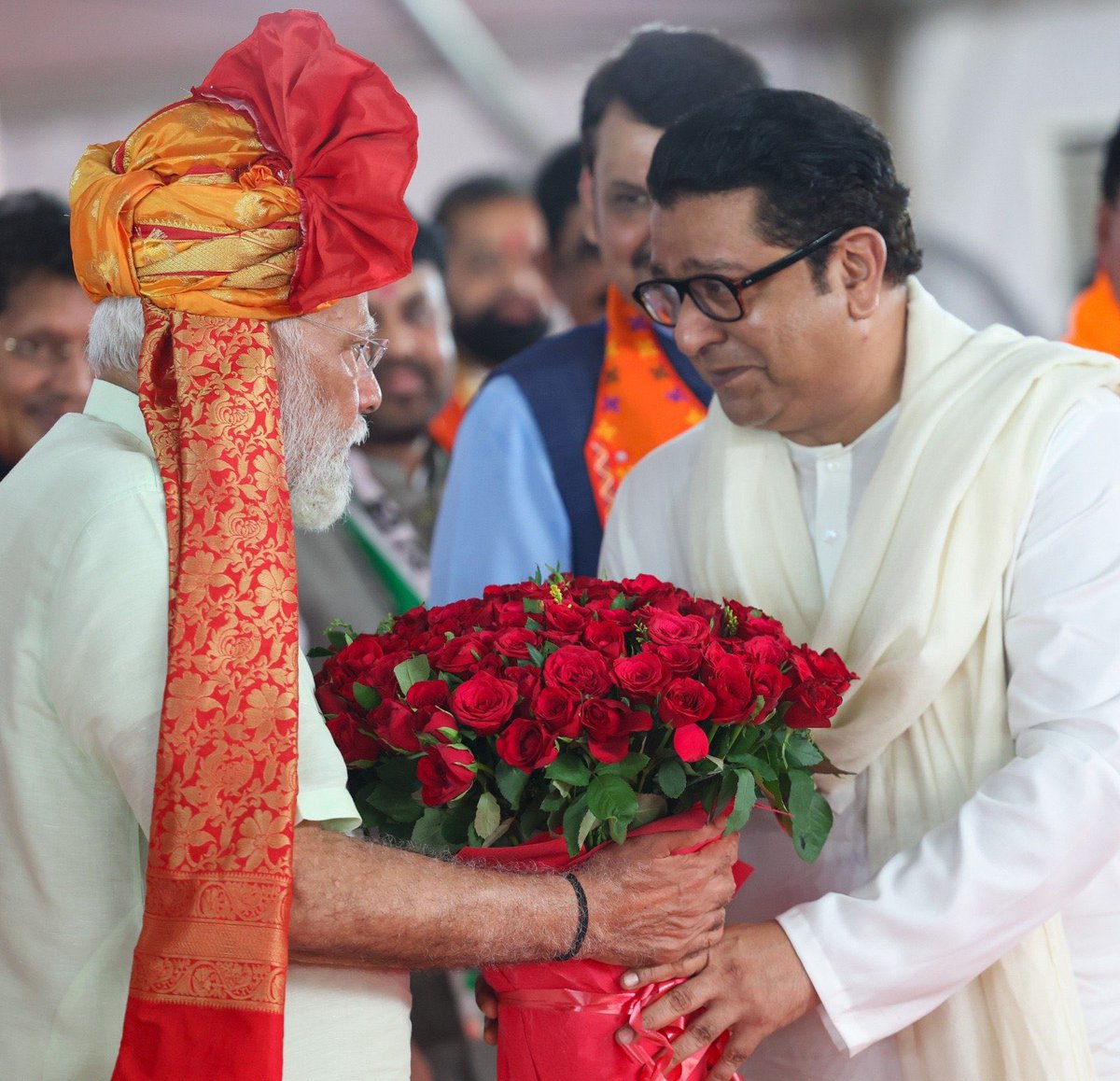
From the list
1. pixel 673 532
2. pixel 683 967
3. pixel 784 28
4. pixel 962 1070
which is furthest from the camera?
pixel 784 28

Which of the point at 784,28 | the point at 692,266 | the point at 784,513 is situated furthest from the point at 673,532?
the point at 784,28

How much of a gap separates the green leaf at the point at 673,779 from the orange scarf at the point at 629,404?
4.27ft

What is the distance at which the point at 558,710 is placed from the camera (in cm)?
176

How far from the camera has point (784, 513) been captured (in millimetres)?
2523

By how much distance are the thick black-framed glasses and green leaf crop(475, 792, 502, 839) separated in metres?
0.99

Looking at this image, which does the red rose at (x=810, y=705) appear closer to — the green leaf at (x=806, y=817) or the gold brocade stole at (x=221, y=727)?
the green leaf at (x=806, y=817)

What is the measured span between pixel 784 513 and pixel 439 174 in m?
3.24

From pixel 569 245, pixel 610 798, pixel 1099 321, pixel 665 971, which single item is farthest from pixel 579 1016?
pixel 1099 321

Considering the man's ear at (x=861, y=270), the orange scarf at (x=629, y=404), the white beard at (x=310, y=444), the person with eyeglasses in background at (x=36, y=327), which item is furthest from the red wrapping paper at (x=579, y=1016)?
the person with eyeglasses in background at (x=36, y=327)

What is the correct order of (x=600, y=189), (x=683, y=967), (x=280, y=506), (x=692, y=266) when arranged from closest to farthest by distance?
(x=280, y=506), (x=683, y=967), (x=692, y=266), (x=600, y=189)

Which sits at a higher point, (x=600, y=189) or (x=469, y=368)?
(x=469, y=368)

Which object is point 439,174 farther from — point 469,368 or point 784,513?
point 784,513

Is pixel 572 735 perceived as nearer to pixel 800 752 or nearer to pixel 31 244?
pixel 800 752

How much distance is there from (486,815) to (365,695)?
0.25 m
